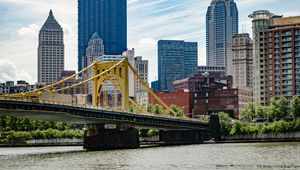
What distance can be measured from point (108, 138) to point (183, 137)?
3296 cm

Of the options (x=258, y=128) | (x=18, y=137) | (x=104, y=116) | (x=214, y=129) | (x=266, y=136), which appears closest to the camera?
(x=104, y=116)

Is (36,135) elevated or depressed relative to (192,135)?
depressed

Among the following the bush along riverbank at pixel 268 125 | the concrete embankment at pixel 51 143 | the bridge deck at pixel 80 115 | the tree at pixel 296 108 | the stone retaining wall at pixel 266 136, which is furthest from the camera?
the concrete embankment at pixel 51 143

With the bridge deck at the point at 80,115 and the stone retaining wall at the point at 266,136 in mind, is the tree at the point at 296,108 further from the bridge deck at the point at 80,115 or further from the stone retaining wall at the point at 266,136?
the bridge deck at the point at 80,115

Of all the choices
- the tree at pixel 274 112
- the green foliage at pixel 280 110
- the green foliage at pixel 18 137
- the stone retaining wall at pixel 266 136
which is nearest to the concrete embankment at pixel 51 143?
the green foliage at pixel 18 137

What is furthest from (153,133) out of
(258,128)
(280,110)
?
(280,110)

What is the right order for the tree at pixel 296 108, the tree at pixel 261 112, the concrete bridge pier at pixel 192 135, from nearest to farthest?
the concrete bridge pier at pixel 192 135 → the tree at pixel 296 108 → the tree at pixel 261 112

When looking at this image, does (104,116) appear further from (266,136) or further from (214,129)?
(266,136)

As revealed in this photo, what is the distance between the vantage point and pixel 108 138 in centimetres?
13638

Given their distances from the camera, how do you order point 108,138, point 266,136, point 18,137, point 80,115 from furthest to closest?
point 18,137 → point 266,136 → point 108,138 → point 80,115

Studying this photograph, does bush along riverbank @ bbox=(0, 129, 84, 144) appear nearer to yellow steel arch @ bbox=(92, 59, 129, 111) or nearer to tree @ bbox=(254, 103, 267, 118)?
yellow steel arch @ bbox=(92, 59, 129, 111)

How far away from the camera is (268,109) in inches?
7308

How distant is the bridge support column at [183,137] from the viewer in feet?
537

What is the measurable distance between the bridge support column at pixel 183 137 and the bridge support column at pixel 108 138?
26297mm
